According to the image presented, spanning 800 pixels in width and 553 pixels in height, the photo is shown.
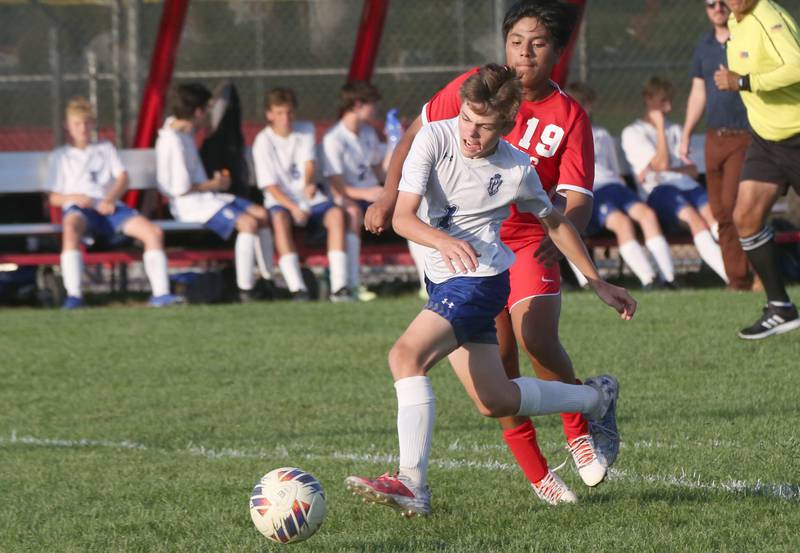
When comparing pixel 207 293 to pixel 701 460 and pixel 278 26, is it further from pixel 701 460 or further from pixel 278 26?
pixel 278 26

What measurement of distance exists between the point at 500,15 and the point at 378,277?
298 cm

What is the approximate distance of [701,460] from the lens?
581 centimetres

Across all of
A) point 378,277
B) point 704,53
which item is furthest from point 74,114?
point 704,53

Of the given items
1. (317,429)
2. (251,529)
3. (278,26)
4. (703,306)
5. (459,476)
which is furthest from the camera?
(278,26)

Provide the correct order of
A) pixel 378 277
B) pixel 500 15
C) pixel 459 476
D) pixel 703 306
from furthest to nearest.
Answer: pixel 378 277 < pixel 500 15 < pixel 703 306 < pixel 459 476

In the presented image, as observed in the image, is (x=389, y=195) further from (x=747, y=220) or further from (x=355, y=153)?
(x=355, y=153)

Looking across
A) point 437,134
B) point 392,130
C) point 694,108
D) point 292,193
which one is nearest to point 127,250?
point 292,193

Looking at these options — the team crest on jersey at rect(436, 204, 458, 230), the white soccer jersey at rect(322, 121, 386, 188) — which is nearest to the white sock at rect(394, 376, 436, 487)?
the team crest on jersey at rect(436, 204, 458, 230)

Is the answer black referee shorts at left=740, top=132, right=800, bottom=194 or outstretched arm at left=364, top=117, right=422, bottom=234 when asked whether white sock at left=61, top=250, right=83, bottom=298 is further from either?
outstretched arm at left=364, top=117, right=422, bottom=234

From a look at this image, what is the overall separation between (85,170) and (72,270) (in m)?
1.00

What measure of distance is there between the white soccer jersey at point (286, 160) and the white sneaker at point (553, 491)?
7651mm

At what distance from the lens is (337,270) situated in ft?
39.9

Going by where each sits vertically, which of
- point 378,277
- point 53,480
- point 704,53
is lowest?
point 378,277

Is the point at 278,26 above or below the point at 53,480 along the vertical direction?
above
